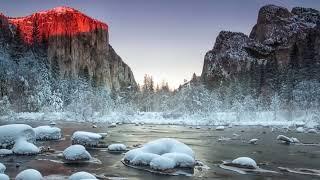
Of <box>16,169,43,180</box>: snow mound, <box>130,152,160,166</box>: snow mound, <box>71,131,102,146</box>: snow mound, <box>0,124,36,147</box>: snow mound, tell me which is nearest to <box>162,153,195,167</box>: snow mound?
<box>130,152,160,166</box>: snow mound

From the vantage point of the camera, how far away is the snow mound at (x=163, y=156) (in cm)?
2133

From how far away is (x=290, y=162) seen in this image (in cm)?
2516

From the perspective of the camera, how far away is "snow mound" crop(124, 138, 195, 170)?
70.0ft

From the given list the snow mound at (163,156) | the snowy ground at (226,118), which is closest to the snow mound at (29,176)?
the snow mound at (163,156)

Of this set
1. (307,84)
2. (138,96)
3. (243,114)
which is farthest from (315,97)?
(138,96)

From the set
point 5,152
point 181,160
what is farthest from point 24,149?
point 181,160

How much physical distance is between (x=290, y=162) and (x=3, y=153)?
16800 mm

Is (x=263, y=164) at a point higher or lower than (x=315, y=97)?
lower

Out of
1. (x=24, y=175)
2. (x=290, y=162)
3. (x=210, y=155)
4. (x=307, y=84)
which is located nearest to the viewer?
(x=24, y=175)

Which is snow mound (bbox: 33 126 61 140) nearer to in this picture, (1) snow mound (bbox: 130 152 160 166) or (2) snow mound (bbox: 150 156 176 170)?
(1) snow mound (bbox: 130 152 160 166)

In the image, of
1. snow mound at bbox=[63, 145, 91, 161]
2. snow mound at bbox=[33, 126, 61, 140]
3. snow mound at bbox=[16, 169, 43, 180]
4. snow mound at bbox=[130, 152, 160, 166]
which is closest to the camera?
Result: snow mound at bbox=[16, 169, 43, 180]

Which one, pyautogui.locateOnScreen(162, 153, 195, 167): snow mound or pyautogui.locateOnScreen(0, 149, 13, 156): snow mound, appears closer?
pyautogui.locateOnScreen(162, 153, 195, 167): snow mound

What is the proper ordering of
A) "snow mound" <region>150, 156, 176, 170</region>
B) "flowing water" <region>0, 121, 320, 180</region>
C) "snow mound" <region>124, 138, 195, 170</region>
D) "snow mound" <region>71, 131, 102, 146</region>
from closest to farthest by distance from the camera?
"flowing water" <region>0, 121, 320, 180</region>
"snow mound" <region>150, 156, 176, 170</region>
"snow mound" <region>124, 138, 195, 170</region>
"snow mound" <region>71, 131, 102, 146</region>

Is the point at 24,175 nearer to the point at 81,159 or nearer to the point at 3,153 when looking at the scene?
the point at 81,159
